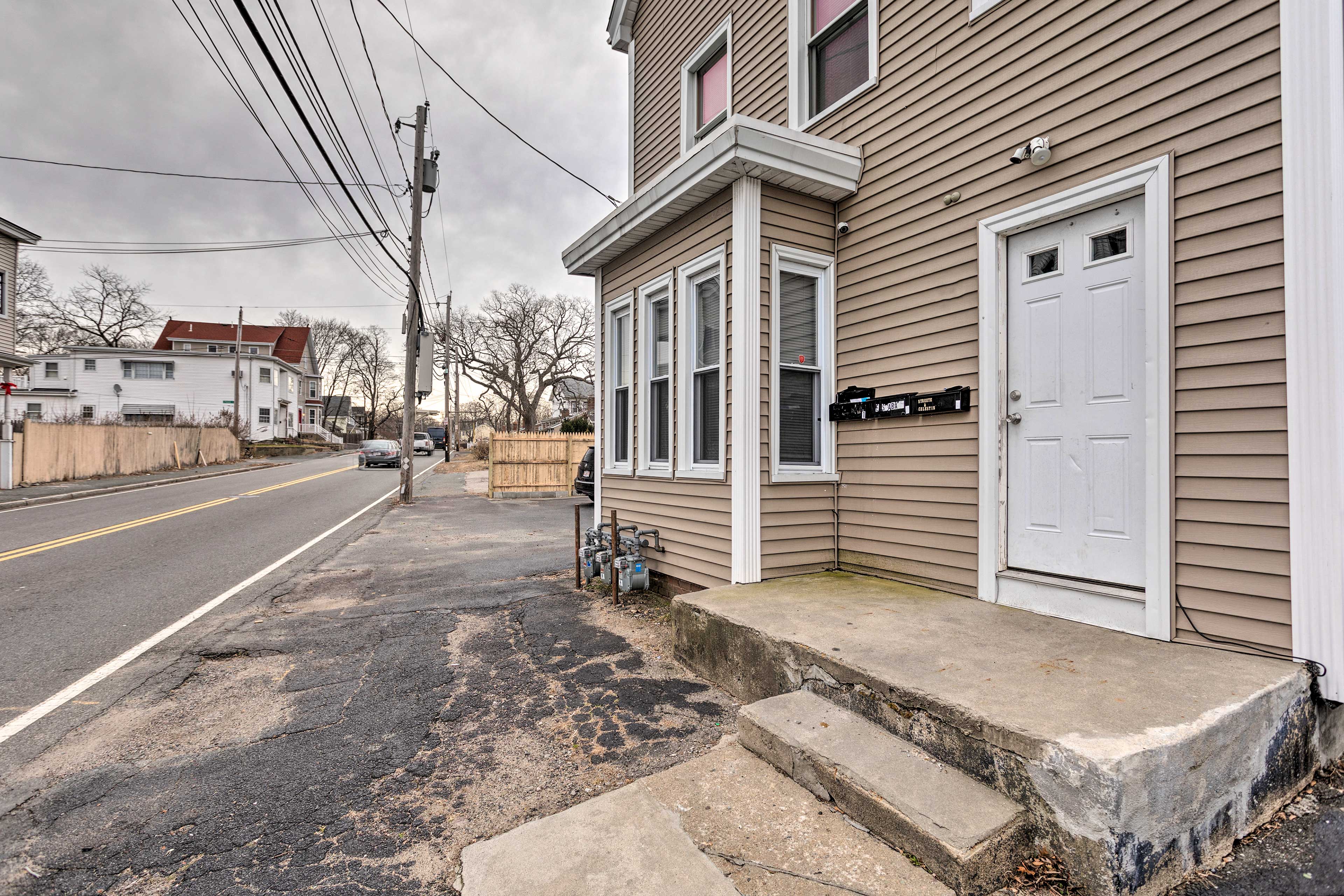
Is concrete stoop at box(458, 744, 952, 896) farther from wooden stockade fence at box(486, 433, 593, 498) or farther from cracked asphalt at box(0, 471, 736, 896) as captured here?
wooden stockade fence at box(486, 433, 593, 498)

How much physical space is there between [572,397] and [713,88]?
30566 millimetres

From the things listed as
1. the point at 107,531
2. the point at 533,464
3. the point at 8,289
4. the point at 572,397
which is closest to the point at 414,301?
the point at 533,464

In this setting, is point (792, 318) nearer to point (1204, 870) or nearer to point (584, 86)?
point (1204, 870)

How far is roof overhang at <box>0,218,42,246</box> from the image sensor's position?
19.8 meters

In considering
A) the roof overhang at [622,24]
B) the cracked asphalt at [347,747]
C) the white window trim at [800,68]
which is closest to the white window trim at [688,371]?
the cracked asphalt at [347,747]

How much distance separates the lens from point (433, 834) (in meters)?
2.19

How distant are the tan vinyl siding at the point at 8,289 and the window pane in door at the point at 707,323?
27.4m

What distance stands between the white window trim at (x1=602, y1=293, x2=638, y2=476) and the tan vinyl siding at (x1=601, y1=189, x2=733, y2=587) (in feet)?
0.12

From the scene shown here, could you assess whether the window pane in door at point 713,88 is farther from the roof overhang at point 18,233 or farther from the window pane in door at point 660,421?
the roof overhang at point 18,233

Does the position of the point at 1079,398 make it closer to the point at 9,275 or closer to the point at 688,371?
the point at 688,371

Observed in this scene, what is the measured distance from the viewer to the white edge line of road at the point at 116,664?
3107 millimetres

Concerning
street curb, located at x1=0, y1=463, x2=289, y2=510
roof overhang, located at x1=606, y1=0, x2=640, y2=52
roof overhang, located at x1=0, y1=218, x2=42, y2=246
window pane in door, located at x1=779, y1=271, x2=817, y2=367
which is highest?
roof overhang, located at x1=0, y1=218, x2=42, y2=246

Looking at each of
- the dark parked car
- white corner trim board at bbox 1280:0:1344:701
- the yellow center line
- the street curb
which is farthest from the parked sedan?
white corner trim board at bbox 1280:0:1344:701

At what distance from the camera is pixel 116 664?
3.98 metres
